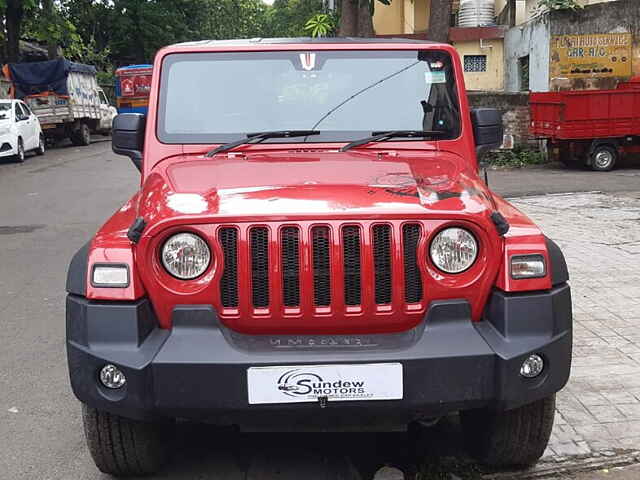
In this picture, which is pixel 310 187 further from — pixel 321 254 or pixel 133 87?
pixel 133 87

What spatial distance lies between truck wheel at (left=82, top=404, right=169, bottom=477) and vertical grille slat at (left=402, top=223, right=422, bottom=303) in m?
1.23

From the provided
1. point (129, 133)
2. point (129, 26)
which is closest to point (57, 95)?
point (129, 26)

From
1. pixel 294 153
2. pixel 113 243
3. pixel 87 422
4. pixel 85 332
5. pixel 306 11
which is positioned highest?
pixel 306 11

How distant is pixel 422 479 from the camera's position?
3.67 meters

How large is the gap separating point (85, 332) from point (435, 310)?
131 centimetres

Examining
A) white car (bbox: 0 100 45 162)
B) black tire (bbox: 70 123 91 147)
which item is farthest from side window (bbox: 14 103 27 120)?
black tire (bbox: 70 123 91 147)

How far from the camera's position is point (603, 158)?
17.0m

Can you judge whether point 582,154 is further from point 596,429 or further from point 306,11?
point 306,11

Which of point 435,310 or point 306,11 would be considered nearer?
point 435,310

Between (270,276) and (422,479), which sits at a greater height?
(270,276)

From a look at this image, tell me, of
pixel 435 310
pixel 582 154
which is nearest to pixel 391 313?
pixel 435 310

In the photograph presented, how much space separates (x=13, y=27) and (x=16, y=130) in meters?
9.82

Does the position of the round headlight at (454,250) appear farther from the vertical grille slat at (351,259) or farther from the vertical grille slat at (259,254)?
the vertical grille slat at (259,254)

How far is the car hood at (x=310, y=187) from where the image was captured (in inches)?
129
